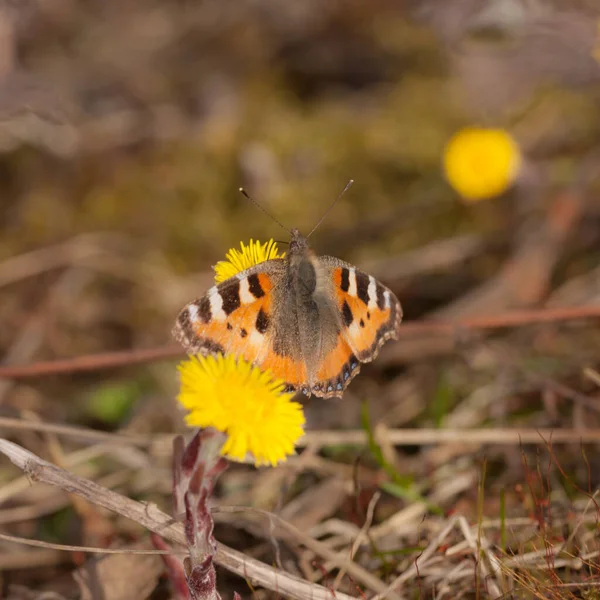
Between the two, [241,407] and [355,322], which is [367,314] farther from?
[241,407]

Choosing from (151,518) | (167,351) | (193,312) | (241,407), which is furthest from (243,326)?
(167,351)

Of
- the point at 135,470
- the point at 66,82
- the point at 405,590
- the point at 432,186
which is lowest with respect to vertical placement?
the point at 135,470

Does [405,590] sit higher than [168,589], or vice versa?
[405,590]

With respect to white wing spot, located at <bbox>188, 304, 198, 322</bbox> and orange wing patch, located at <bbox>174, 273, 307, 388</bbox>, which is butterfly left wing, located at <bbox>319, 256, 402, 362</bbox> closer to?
orange wing patch, located at <bbox>174, 273, 307, 388</bbox>

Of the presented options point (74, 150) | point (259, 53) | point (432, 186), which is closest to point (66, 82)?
point (74, 150)

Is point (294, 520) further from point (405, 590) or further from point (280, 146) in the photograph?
point (280, 146)

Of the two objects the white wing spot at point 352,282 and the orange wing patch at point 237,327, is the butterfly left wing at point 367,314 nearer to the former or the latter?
the white wing spot at point 352,282
